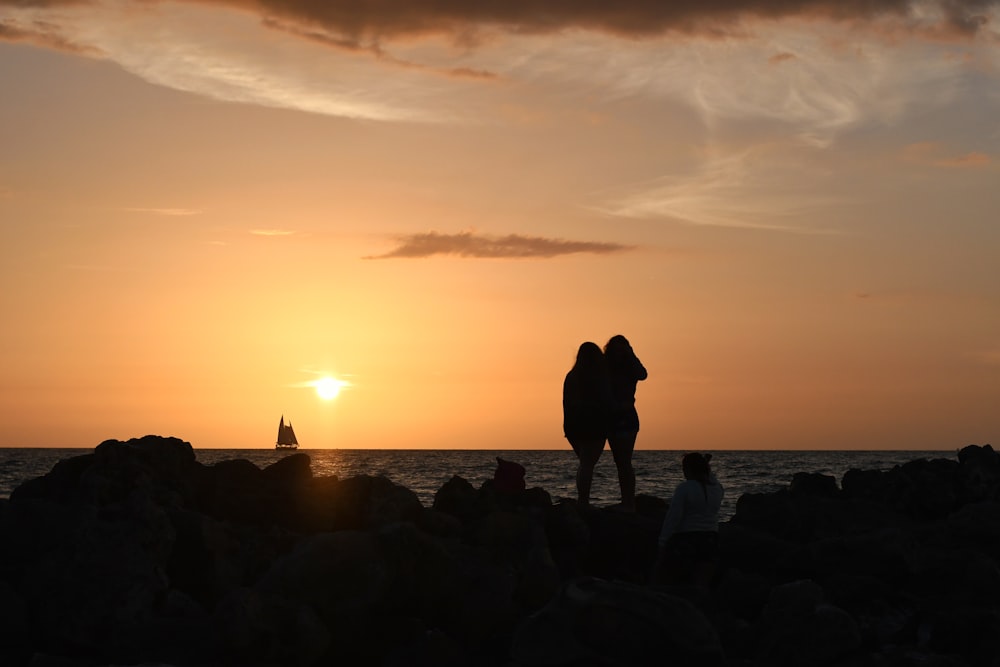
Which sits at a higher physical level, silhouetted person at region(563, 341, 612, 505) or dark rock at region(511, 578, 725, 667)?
silhouetted person at region(563, 341, 612, 505)

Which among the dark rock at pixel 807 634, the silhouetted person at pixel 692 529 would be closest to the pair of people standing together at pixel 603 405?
the silhouetted person at pixel 692 529

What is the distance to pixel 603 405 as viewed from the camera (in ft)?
45.4

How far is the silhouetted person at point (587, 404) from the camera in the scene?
1382cm

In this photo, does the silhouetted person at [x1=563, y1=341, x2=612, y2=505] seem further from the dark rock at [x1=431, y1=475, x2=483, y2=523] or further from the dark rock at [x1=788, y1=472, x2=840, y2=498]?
the dark rock at [x1=788, y1=472, x2=840, y2=498]

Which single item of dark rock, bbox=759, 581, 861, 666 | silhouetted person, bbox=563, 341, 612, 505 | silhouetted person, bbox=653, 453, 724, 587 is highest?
silhouetted person, bbox=563, 341, 612, 505

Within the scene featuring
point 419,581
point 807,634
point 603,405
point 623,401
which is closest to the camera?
point 807,634

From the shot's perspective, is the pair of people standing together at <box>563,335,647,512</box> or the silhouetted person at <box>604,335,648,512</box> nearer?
the pair of people standing together at <box>563,335,647,512</box>

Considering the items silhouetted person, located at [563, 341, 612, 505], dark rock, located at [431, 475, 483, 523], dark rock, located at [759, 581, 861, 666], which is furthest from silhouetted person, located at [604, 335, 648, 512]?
dark rock, located at [759, 581, 861, 666]

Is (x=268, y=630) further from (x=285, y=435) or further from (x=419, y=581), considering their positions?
(x=285, y=435)

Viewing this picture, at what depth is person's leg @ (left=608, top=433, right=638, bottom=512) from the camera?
13977 millimetres

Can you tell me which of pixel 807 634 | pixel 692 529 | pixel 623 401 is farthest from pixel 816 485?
pixel 807 634

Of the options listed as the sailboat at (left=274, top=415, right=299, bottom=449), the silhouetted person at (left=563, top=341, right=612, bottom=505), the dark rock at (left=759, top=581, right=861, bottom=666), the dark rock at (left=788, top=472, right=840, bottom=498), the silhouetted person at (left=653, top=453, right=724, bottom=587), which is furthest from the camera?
the sailboat at (left=274, top=415, right=299, bottom=449)

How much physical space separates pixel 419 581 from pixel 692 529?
8.59 ft

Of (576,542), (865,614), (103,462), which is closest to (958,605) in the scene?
(865,614)
